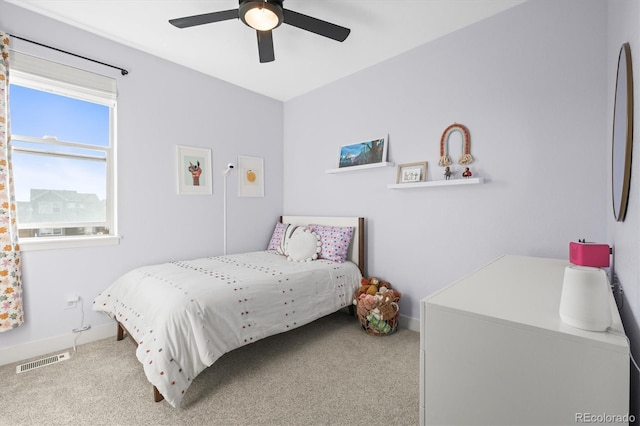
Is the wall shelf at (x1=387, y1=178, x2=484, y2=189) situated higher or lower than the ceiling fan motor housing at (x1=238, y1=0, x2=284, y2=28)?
lower

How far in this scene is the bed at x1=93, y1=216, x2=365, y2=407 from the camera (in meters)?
1.61

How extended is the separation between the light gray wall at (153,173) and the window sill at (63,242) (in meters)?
0.04

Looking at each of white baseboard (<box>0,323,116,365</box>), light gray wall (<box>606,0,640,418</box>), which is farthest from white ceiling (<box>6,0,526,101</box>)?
white baseboard (<box>0,323,116,365</box>)

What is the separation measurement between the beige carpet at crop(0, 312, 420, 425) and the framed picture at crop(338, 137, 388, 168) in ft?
5.72

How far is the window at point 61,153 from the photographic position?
2.20 meters

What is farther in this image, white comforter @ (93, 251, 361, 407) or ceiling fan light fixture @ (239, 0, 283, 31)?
ceiling fan light fixture @ (239, 0, 283, 31)

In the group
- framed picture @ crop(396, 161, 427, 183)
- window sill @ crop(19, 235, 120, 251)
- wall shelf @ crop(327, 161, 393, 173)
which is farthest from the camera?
wall shelf @ crop(327, 161, 393, 173)

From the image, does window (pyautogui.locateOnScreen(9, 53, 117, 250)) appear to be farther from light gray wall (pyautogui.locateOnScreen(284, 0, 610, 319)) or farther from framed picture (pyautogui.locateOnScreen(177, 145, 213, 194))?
light gray wall (pyautogui.locateOnScreen(284, 0, 610, 319))

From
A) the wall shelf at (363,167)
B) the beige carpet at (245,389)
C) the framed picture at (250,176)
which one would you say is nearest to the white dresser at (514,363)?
the beige carpet at (245,389)

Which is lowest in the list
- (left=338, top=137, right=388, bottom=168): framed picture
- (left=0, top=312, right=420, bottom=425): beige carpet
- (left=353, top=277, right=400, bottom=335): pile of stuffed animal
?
(left=0, top=312, right=420, bottom=425): beige carpet

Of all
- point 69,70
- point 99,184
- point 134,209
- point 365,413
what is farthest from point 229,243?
point 365,413

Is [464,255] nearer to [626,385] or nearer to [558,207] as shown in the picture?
[558,207]

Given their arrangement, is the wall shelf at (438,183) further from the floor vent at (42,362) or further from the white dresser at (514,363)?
the floor vent at (42,362)

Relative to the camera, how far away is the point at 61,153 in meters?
2.38
